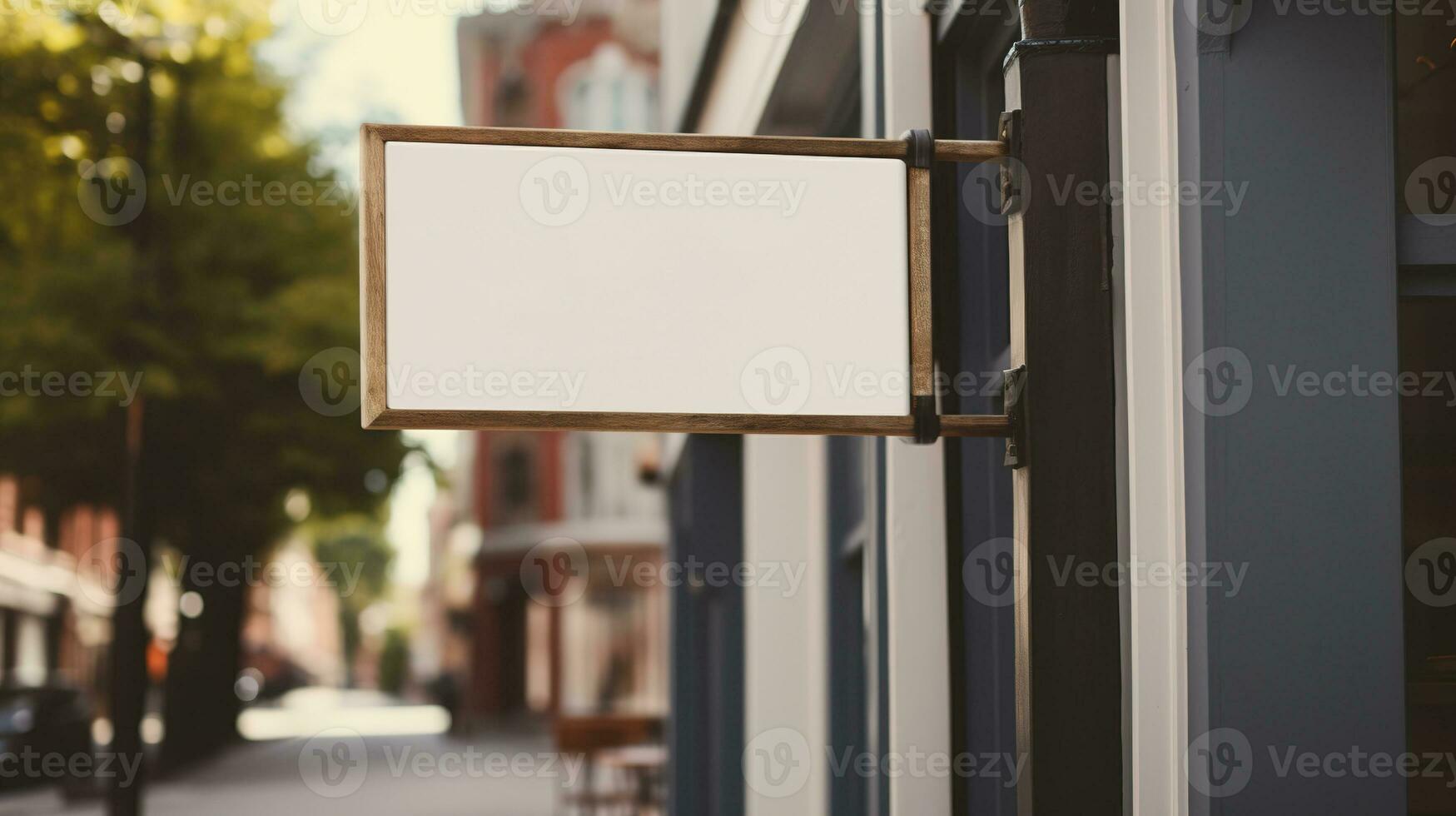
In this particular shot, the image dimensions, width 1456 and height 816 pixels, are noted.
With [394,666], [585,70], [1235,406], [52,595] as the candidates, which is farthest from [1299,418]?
[394,666]

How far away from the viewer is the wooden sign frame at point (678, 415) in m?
2.44

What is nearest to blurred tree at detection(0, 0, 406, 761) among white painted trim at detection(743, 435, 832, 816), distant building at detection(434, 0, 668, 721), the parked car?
the parked car

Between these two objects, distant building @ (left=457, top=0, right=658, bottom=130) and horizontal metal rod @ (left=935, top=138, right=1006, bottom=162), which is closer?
horizontal metal rod @ (left=935, top=138, right=1006, bottom=162)

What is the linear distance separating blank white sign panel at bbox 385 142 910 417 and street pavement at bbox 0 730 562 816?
1416cm

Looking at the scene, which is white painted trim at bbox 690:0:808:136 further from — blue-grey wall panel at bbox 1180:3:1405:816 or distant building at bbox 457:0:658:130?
distant building at bbox 457:0:658:130

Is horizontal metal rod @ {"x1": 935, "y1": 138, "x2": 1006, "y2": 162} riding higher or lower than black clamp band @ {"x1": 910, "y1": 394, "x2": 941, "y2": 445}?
higher

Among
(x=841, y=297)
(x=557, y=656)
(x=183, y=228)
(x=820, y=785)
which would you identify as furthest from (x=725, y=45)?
(x=557, y=656)

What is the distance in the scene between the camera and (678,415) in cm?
252

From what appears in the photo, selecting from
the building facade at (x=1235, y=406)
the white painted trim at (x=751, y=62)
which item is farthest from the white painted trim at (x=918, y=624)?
the white painted trim at (x=751, y=62)

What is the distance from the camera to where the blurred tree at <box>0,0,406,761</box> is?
43.2 feet

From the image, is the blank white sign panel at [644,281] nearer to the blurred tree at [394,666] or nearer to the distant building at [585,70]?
the distant building at [585,70]

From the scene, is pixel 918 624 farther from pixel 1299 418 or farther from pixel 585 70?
pixel 585 70

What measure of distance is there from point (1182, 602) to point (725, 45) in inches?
272

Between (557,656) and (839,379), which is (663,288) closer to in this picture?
(839,379)
